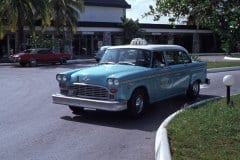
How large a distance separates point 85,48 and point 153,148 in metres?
48.0

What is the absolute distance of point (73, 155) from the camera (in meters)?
7.71

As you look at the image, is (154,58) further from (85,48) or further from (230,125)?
(85,48)

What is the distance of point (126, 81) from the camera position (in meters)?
10.5

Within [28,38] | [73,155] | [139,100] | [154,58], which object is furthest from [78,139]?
[28,38]

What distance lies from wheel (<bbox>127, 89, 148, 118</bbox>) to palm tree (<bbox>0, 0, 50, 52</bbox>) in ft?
90.8

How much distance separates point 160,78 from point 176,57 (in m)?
1.51

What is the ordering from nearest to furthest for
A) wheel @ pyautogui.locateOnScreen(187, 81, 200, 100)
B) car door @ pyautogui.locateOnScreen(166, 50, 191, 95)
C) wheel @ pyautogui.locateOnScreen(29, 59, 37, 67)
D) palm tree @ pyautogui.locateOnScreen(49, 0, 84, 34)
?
car door @ pyautogui.locateOnScreen(166, 50, 191, 95) → wheel @ pyautogui.locateOnScreen(187, 81, 200, 100) → wheel @ pyautogui.locateOnScreen(29, 59, 37, 67) → palm tree @ pyautogui.locateOnScreen(49, 0, 84, 34)

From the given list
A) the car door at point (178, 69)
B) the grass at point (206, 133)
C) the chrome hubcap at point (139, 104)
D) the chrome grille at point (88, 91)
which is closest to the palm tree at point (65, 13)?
the car door at point (178, 69)

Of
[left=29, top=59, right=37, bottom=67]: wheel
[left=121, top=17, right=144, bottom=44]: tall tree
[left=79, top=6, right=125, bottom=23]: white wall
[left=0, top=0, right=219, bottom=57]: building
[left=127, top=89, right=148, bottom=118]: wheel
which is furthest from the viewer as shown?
[left=79, top=6, right=125, bottom=23]: white wall

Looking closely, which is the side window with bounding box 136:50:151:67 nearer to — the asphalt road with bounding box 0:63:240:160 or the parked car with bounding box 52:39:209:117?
the parked car with bounding box 52:39:209:117

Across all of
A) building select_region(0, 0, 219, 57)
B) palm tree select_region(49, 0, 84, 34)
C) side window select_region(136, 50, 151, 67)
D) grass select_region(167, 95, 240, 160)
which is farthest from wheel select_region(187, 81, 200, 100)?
building select_region(0, 0, 219, 57)

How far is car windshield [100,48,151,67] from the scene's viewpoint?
459 inches

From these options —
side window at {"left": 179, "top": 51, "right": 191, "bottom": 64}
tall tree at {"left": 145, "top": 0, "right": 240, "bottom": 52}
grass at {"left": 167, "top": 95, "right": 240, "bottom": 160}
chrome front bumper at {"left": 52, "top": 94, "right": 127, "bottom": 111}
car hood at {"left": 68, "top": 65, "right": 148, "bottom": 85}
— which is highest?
tall tree at {"left": 145, "top": 0, "right": 240, "bottom": 52}

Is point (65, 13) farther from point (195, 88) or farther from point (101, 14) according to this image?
point (195, 88)
